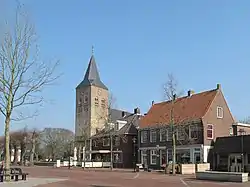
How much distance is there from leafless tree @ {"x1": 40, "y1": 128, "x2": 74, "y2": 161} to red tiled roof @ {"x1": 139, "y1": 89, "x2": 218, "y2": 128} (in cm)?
3369

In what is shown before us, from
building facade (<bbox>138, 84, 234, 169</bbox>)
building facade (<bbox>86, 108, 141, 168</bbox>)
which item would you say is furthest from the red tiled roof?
building facade (<bbox>86, 108, 141, 168</bbox>)

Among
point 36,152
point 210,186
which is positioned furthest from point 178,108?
point 36,152

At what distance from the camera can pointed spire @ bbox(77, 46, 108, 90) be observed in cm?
10288

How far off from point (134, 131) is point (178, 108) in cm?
1161

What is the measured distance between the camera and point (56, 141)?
9775 centimetres

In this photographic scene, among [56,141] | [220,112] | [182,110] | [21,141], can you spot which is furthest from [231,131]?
[21,141]

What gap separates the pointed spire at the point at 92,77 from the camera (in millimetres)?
102875

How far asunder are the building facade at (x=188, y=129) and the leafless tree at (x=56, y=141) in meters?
35.9

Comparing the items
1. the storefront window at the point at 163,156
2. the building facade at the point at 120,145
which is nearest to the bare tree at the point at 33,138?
the building facade at the point at 120,145

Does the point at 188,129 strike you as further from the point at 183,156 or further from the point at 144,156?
the point at 144,156

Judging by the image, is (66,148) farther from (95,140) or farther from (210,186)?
(210,186)

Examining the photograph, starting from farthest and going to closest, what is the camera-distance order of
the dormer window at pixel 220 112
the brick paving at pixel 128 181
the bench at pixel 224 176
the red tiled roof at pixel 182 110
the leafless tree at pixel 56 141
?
the leafless tree at pixel 56 141 → the dormer window at pixel 220 112 → the red tiled roof at pixel 182 110 → the bench at pixel 224 176 → the brick paving at pixel 128 181

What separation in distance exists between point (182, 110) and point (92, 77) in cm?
4847

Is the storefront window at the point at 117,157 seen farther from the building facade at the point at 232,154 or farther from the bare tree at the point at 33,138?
the bare tree at the point at 33,138
